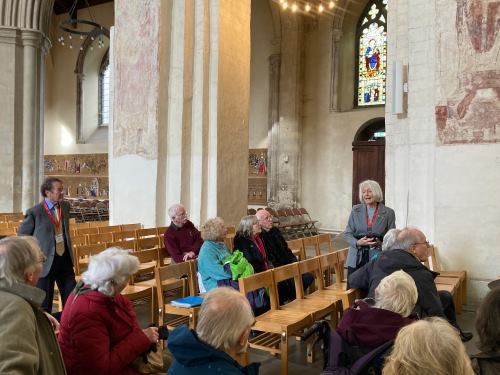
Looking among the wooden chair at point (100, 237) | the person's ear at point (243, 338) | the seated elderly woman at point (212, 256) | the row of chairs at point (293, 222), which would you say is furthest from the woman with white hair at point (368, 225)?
the row of chairs at point (293, 222)

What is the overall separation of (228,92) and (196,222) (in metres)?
2.51

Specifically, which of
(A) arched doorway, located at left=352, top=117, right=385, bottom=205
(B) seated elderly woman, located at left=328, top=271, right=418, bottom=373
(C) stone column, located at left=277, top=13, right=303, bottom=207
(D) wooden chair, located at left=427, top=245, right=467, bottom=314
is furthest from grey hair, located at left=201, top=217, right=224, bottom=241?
(C) stone column, located at left=277, top=13, right=303, bottom=207

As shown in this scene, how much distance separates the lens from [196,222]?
31.7 ft

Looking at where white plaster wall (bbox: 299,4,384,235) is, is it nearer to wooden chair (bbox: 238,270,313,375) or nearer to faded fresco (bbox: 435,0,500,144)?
faded fresco (bbox: 435,0,500,144)

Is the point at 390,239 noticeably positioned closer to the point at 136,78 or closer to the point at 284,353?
the point at 284,353

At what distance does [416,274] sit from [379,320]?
1063mm

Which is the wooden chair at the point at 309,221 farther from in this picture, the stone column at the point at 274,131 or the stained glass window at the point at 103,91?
the stained glass window at the point at 103,91

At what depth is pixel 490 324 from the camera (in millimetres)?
2207

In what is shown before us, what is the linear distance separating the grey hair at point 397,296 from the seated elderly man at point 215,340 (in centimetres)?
108

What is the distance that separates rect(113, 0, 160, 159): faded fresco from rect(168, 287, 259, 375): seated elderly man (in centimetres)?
752

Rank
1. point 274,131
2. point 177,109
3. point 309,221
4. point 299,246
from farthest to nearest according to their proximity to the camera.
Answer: point 274,131
point 309,221
point 177,109
point 299,246

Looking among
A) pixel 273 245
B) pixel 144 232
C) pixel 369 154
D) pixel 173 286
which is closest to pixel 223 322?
pixel 173 286

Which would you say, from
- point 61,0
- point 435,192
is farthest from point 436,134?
point 61,0

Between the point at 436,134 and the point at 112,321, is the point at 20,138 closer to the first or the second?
the point at 436,134
